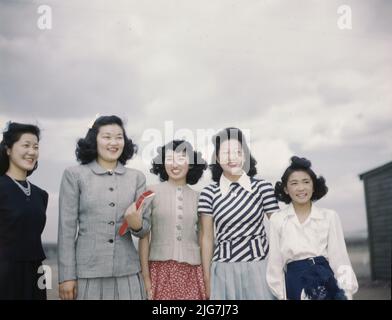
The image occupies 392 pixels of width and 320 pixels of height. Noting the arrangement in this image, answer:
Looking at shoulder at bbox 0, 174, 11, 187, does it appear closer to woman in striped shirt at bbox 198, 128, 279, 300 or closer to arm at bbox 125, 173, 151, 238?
arm at bbox 125, 173, 151, 238

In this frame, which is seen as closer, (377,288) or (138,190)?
(138,190)

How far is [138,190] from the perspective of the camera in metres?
2.62

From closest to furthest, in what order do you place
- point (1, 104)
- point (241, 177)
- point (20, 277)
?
point (20, 277)
point (241, 177)
point (1, 104)

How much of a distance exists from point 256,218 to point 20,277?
1.22 metres

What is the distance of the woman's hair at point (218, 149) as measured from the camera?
9.00ft

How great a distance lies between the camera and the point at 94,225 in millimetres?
2484

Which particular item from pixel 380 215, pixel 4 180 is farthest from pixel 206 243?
pixel 380 215

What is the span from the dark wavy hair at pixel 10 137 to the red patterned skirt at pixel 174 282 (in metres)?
0.87

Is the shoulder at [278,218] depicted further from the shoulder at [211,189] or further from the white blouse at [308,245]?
the shoulder at [211,189]

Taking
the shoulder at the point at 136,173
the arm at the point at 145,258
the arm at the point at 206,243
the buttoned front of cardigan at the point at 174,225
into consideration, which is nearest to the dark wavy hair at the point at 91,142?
the shoulder at the point at 136,173

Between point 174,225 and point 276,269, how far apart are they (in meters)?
0.57

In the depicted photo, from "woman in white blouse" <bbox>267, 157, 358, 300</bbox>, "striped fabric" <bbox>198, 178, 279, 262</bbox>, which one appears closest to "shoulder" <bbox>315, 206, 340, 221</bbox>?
"woman in white blouse" <bbox>267, 157, 358, 300</bbox>
